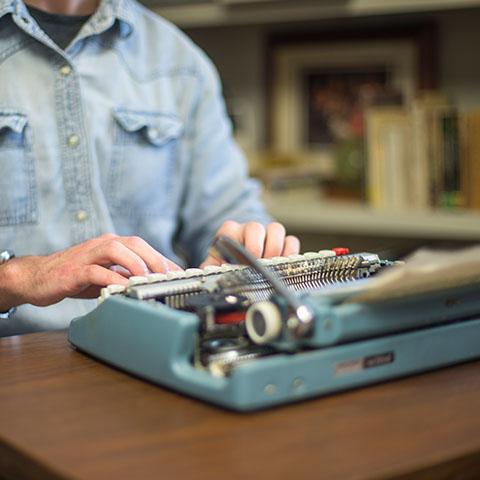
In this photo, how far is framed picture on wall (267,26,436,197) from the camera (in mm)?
2455

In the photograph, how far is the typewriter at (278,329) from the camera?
80 centimetres

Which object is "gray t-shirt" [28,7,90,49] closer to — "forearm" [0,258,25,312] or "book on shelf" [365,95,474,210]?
"forearm" [0,258,25,312]

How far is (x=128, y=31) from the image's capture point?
1.55m

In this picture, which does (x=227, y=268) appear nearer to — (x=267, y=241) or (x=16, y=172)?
(x=267, y=241)

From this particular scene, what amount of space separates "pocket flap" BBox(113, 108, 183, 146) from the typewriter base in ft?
1.97

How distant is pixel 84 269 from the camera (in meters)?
1.03

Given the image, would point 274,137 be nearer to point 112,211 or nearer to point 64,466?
point 112,211

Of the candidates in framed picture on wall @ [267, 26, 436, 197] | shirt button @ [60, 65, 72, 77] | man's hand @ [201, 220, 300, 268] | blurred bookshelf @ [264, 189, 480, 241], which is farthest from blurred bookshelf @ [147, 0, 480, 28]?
man's hand @ [201, 220, 300, 268]

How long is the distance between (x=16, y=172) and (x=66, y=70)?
17cm

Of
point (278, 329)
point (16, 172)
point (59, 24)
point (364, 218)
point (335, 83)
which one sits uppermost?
point (59, 24)

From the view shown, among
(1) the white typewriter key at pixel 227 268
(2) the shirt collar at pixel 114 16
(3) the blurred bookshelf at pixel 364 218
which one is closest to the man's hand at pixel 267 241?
(1) the white typewriter key at pixel 227 268

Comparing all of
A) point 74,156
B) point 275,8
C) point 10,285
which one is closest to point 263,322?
point 10,285

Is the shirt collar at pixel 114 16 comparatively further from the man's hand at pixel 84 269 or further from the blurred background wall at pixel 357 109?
the blurred background wall at pixel 357 109

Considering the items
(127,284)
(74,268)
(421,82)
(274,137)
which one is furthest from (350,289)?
(274,137)
